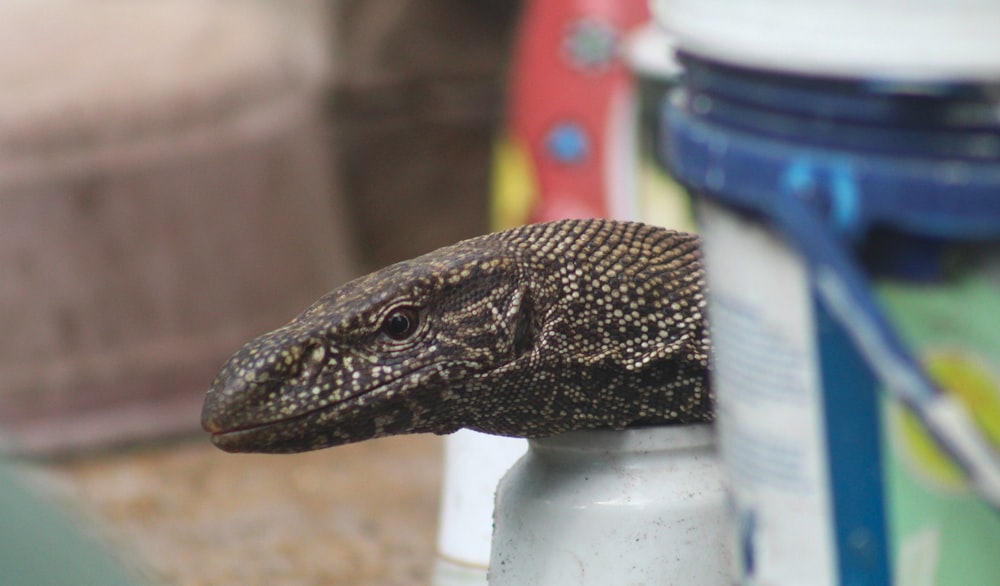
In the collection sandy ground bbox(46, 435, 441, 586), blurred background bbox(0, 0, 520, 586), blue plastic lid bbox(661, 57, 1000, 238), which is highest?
blue plastic lid bbox(661, 57, 1000, 238)

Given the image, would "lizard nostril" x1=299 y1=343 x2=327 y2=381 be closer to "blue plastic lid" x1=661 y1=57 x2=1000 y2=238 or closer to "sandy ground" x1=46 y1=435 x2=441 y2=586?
"blue plastic lid" x1=661 y1=57 x2=1000 y2=238

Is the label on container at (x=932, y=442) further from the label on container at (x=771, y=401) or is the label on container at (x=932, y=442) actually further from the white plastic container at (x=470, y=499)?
the white plastic container at (x=470, y=499)

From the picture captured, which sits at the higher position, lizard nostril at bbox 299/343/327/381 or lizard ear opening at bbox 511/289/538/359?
lizard ear opening at bbox 511/289/538/359

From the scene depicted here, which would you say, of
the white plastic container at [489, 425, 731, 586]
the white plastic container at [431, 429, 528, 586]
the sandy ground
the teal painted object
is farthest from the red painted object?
the teal painted object

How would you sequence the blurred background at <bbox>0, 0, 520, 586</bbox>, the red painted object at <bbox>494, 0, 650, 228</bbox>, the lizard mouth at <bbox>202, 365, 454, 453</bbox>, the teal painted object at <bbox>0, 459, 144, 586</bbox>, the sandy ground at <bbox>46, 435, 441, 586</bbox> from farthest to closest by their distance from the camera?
1. the blurred background at <bbox>0, 0, 520, 586</bbox>
2. the red painted object at <bbox>494, 0, 650, 228</bbox>
3. the sandy ground at <bbox>46, 435, 441, 586</bbox>
4. the lizard mouth at <bbox>202, 365, 454, 453</bbox>
5. the teal painted object at <bbox>0, 459, 144, 586</bbox>

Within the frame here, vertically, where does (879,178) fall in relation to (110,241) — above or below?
above

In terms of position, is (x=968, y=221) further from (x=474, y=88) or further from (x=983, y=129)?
(x=474, y=88)

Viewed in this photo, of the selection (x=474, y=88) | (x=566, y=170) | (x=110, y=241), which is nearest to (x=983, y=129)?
(x=566, y=170)

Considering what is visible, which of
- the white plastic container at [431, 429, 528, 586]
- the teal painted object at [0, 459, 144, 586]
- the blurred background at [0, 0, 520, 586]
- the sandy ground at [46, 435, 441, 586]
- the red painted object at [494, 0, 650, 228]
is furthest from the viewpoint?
the blurred background at [0, 0, 520, 586]
